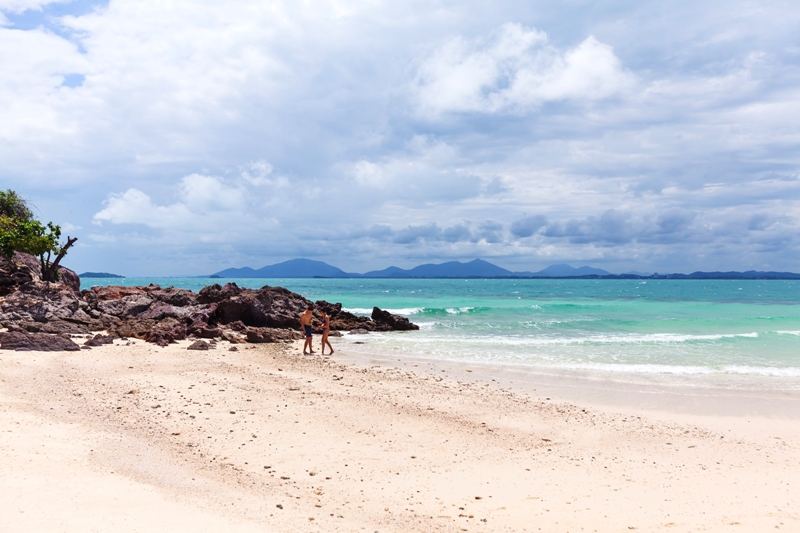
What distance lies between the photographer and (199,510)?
496 centimetres

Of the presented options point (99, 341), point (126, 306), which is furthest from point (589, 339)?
point (126, 306)

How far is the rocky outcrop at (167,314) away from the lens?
1781 cm

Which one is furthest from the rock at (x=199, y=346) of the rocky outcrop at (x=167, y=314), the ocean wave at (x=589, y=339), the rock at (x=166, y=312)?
the ocean wave at (x=589, y=339)

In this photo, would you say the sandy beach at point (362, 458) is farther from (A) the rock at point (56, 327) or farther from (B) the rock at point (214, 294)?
(B) the rock at point (214, 294)

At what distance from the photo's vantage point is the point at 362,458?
711 centimetres

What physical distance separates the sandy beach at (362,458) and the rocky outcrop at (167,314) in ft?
21.8

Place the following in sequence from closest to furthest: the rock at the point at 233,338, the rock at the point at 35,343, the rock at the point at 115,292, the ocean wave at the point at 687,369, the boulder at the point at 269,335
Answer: the rock at the point at 35,343 < the ocean wave at the point at 687,369 < the rock at the point at 233,338 < the boulder at the point at 269,335 < the rock at the point at 115,292

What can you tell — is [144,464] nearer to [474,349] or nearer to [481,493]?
[481,493]

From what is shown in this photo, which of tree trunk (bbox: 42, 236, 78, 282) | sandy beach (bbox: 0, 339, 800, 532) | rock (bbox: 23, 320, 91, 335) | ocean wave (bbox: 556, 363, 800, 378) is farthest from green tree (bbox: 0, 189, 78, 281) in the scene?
ocean wave (bbox: 556, 363, 800, 378)

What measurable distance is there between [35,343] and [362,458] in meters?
10.7

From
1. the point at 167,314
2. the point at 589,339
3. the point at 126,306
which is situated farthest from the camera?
the point at 126,306

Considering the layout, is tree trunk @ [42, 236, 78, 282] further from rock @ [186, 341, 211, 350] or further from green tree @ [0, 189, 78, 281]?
rock @ [186, 341, 211, 350]

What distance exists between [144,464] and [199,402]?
3276 millimetres

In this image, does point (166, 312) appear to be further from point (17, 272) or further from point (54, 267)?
point (54, 267)
